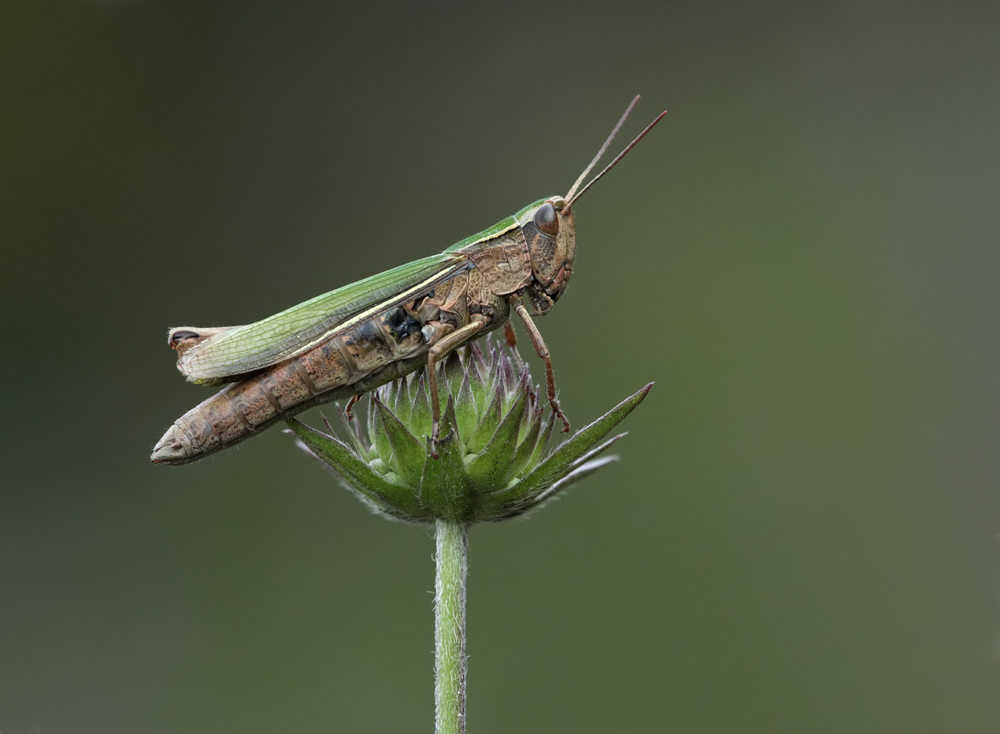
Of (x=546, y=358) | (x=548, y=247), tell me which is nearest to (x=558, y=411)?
(x=546, y=358)

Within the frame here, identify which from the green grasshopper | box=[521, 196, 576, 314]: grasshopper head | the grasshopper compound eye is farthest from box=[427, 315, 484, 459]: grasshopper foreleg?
the grasshopper compound eye

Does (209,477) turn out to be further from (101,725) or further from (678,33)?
(678,33)

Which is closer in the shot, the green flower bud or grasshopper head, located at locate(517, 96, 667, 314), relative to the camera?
the green flower bud

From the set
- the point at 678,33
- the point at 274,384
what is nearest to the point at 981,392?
the point at 678,33

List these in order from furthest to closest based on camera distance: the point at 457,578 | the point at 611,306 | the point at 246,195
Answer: the point at 246,195 → the point at 611,306 → the point at 457,578

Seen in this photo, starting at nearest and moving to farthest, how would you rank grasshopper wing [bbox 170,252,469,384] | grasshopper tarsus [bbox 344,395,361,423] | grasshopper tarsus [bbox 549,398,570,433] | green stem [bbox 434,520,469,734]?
green stem [bbox 434,520,469,734]
grasshopper wing [bbox 170,252,469,384]
grasshopper tarsus [bbox 549,398,570,433]
grasshopper tarsus [bbox 344,395,361,423]

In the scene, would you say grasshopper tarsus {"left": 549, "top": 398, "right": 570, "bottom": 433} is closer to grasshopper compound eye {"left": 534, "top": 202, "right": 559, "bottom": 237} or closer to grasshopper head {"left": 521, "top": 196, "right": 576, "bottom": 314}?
grasshopper head {"left": 521, "top": 196, "right": 576, "bottom": 314}
